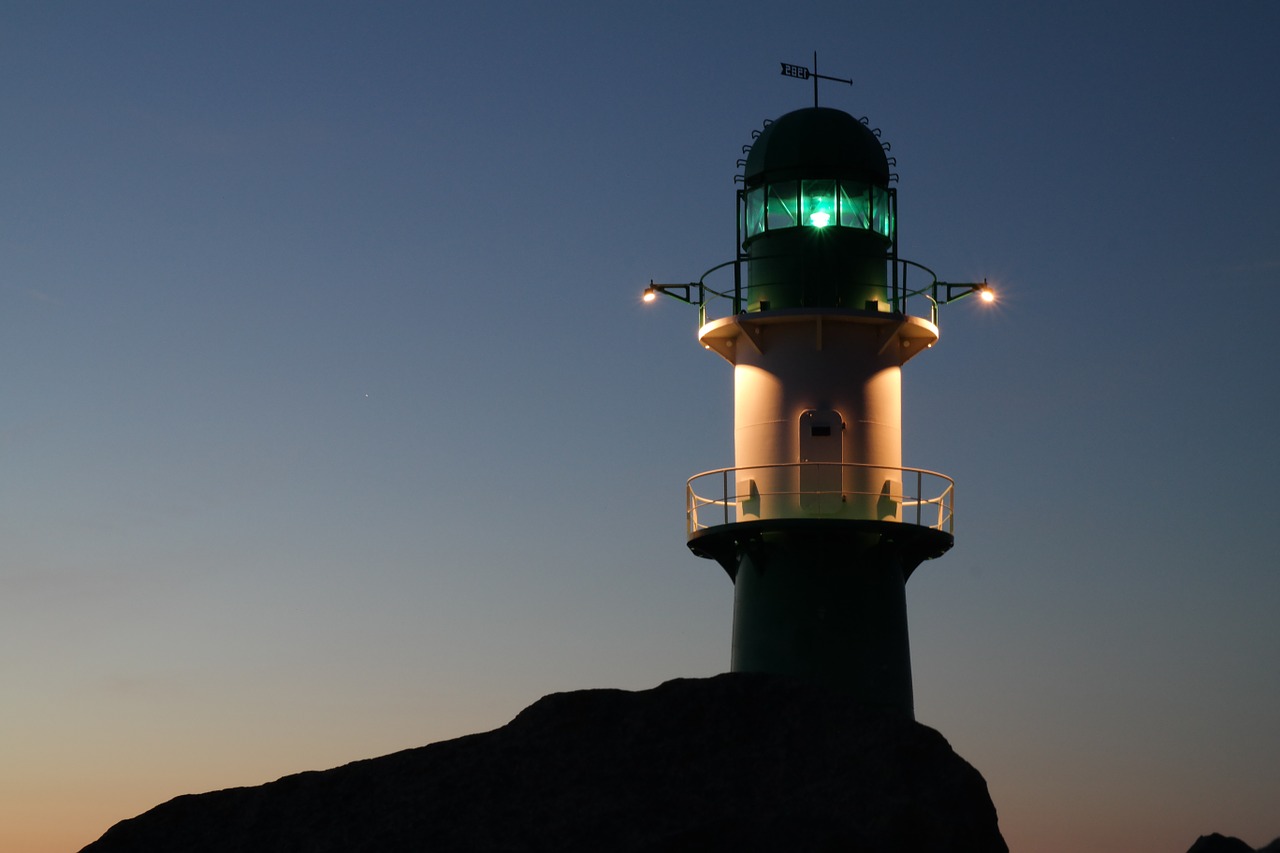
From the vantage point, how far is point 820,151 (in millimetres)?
33219

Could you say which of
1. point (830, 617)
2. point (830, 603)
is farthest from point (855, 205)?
point (830, 617)

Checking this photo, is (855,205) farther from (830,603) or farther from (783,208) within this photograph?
(830,603)

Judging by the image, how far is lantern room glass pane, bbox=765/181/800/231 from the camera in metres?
33.4

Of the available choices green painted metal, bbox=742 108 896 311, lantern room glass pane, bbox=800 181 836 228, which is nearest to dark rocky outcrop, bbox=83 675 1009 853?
green painted metal, bbox=742 108 896 311

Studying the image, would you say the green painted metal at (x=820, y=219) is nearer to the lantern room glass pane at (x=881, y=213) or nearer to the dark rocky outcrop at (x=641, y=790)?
the lantern room glass pane at (x=881, y=213)

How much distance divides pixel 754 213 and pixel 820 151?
1.68 m

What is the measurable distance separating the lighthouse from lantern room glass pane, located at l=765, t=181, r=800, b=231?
0.09ft

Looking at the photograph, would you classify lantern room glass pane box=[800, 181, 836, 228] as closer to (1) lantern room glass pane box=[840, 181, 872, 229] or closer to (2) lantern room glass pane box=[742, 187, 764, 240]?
(1) lantern room glass pane box=[840, 181, 872, 229]

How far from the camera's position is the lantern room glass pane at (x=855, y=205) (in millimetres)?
33344

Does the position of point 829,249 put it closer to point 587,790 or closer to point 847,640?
point 847,640

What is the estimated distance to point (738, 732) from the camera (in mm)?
18125

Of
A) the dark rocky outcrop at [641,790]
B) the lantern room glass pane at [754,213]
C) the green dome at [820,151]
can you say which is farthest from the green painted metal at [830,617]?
the dark rocky outcrop at [641,790]

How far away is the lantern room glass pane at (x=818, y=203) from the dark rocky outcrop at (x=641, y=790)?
15.9m

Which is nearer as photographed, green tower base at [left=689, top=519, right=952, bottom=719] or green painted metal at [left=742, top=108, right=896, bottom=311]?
green tower base at [left=689, top=519, right=952, bottom=719]
